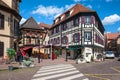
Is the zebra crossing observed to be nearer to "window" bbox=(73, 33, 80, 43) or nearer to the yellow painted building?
the yellow painted building

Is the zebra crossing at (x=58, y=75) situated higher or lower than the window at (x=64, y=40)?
lower

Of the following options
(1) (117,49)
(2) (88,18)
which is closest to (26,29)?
(2) (88,18)

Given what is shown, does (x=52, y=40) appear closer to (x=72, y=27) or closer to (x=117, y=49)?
(x=72, y=27)

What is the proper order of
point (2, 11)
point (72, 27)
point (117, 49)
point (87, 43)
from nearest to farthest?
point (2, 11) < point (87, 43) < point (72, 27) < point (117, 49)

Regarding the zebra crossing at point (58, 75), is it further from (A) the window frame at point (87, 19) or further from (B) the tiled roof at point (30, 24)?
(B) the tiled roof at point (30, 24)

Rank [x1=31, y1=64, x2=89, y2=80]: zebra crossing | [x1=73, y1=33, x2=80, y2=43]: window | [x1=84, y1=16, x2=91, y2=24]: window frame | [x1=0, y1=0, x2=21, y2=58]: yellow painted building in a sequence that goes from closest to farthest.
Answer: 1. [x1=31, y1=64, x2=89, y2=80]: zebra crossing
2. [x1=0, y1=0, x2=21, y2=58]: yellow painted building
3. [x1=84, y1=16, x2=91, y2=24]: window frame
4. [x1=73, y1=33, x2=80, y2=43]: window

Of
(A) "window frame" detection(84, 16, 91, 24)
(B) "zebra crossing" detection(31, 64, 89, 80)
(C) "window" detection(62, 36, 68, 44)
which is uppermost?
(A) "window frame" detection(84, 16, 91, 24)

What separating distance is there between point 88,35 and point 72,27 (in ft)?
12.4

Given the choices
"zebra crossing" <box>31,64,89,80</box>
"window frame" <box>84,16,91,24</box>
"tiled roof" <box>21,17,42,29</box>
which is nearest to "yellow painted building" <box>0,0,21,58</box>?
"zebra crossing" <box>31,64,89,80</box>

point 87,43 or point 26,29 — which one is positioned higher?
point 26,29

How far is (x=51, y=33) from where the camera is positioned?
5294 cm

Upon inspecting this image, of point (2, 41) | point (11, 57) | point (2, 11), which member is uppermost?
point (2, 11)

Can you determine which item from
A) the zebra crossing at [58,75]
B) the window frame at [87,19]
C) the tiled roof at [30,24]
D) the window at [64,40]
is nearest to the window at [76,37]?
the window frame at [87,19]

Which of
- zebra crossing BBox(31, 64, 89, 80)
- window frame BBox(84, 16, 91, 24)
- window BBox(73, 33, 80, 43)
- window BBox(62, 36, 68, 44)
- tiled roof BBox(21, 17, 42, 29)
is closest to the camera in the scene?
zebra crossing BBox(31, 64, 89, 80)
